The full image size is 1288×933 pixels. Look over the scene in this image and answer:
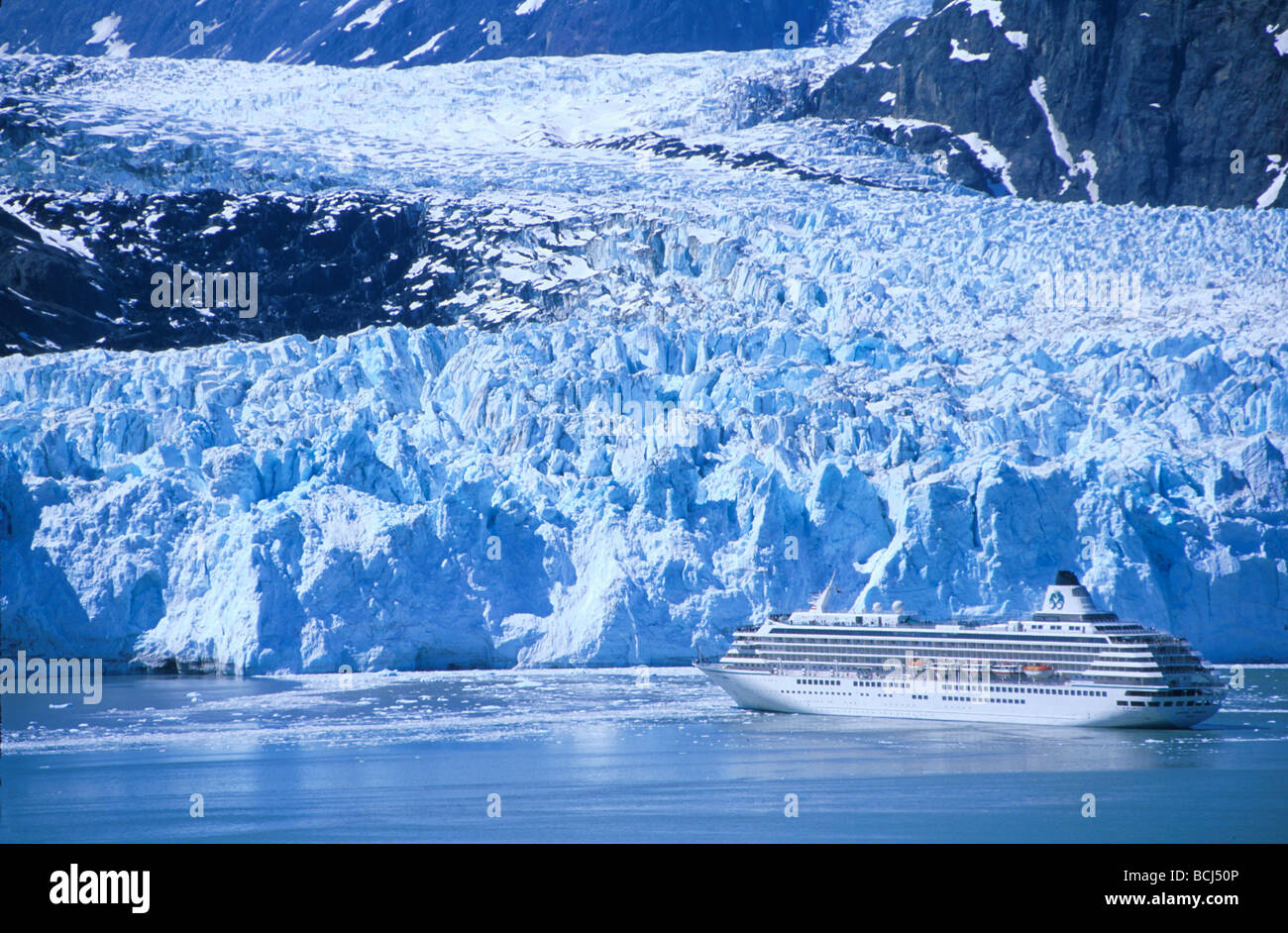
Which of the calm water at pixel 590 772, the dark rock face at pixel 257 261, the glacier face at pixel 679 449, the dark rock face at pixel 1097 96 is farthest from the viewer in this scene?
the dark rock face at pixel 1097 96

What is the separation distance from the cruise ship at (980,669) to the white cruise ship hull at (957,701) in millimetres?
16

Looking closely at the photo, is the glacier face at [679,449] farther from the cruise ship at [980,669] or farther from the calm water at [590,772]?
the cruise ship at [980,669]

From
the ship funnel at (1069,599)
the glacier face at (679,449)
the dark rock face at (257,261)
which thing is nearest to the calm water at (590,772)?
the ship funnel at (1069,599)

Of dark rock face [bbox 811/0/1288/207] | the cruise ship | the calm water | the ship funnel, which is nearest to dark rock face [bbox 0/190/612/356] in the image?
the calm water

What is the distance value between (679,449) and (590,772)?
12.0 meters

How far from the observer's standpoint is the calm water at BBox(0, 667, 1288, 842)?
14305 mm

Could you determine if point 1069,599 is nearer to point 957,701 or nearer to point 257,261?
point 957,701

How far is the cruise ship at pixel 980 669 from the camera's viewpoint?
72.1 feet

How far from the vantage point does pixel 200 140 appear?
40.6m

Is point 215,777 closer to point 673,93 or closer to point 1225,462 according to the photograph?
point 1225,462

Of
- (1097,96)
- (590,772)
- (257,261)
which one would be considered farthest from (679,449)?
(1097,96)

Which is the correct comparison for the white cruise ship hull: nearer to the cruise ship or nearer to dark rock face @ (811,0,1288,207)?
the cruise ship

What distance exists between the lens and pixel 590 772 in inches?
686

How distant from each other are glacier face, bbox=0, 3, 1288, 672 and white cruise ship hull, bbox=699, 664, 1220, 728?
267 centimetres
